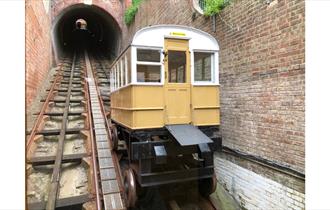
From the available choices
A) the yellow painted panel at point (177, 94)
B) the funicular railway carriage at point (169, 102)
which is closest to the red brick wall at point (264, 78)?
the funicular railway carriage at point (169, 102)

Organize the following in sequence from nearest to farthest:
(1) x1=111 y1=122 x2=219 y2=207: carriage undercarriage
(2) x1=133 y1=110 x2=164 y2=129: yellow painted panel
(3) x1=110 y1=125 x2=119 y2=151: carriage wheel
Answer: (1) x1=111 y1=122 x2=219 y2=207: carriage undercarriage → (2) x1=133 y1=110 x2=164 y2=129: yellow painted panel → (3) x1=110 y1=125 x2=119 y2=151: carriage wheel

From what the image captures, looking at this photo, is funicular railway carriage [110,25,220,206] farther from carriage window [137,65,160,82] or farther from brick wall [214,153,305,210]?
brick wall [214,153,305,210]

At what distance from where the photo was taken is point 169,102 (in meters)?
4.28

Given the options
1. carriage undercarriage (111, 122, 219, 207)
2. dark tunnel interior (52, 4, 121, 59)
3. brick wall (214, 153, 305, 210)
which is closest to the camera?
brick wall (214, 153, 305, 210)

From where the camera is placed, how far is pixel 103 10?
1603 cm

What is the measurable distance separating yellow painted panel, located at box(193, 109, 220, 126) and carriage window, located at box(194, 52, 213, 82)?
61 centimetres

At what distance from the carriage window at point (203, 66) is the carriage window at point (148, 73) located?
75cm

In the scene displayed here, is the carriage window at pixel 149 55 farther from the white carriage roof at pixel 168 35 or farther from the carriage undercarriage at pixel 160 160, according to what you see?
the carriage undercarriage at pixel 160 160

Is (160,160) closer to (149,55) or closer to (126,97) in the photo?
(126,97)

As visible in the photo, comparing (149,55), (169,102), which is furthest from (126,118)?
(149,55)

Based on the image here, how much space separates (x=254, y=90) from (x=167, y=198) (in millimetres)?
2621

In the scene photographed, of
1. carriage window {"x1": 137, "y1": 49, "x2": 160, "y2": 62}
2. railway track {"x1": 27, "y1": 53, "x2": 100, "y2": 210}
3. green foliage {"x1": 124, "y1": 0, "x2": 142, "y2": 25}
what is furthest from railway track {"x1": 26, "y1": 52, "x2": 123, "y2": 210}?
green foliage {"x1": 124, "y1": 0, "x2": 142, "y2": 25}

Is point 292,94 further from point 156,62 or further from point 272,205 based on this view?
point 156,62

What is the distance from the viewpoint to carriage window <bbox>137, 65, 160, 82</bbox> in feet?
13.7
